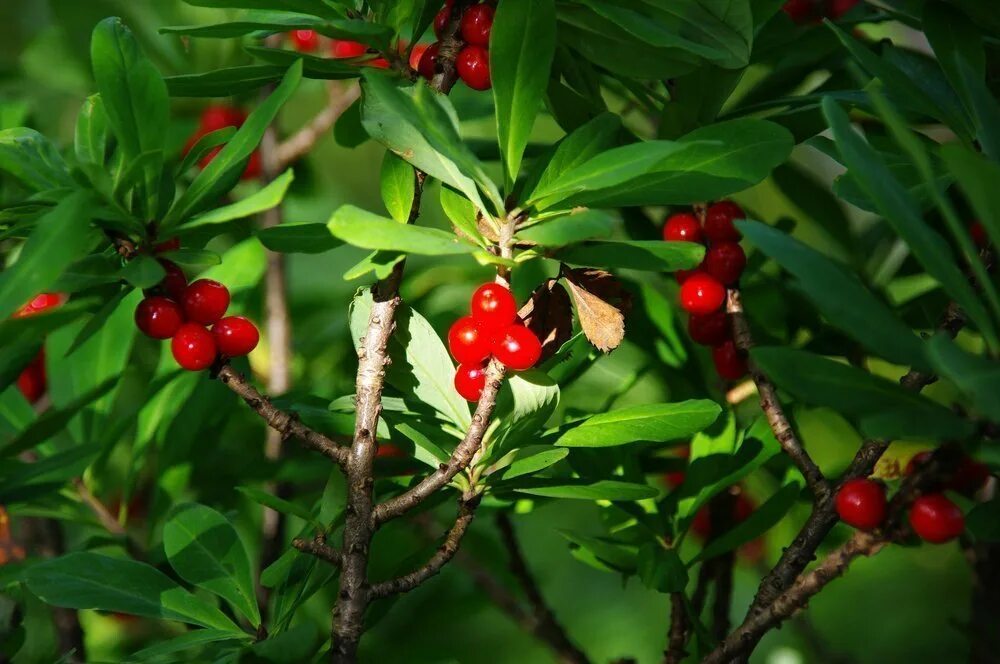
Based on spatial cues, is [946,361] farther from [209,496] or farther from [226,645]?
[209,496]

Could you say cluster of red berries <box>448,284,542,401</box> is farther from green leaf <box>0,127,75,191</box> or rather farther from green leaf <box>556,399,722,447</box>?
green leaf <box>0,127,75,191</box>

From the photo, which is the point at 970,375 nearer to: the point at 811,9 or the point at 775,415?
the point at 775,415

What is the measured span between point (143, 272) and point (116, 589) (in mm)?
244

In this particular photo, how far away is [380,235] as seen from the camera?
559 mm

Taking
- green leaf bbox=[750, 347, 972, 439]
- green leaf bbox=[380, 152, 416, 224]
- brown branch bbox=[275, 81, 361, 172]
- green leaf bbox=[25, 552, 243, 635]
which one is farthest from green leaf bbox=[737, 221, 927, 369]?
brown branch bbox=[275, 81, 361, 172]

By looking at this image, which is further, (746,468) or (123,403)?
(123,403)

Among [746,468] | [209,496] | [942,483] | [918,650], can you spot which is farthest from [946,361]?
[918,650]

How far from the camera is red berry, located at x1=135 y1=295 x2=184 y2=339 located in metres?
0.68

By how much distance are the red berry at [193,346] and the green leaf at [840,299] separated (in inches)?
14.3

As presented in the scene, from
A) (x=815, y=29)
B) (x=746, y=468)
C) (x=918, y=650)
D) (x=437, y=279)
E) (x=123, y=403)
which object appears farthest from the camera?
(x=918, y=650)

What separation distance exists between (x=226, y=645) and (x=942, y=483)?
51cm

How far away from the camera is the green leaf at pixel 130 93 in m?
0.62

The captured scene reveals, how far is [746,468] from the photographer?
81 cm

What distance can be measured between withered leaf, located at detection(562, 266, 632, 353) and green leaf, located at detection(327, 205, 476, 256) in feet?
0.45
